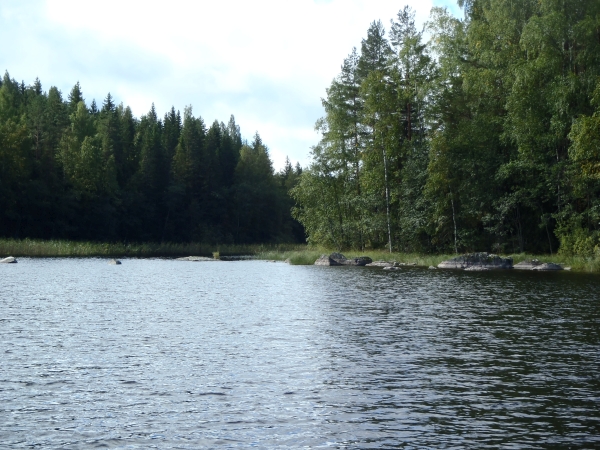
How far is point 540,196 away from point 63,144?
233 ft

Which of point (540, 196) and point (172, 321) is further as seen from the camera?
point (540, 196)

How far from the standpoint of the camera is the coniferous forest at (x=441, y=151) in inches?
1864

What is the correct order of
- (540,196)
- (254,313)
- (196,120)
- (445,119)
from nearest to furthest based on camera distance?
(254,313)
(540,196)
(445,119)
(196,120)

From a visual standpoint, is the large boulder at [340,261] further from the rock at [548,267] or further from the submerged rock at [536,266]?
the rock at [548,267]

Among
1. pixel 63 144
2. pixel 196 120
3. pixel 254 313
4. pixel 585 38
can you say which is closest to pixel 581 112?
pixel 585 38

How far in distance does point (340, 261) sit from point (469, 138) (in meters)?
15.3

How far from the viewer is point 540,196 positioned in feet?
172

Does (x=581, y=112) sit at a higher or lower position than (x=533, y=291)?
higher

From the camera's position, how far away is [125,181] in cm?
11162

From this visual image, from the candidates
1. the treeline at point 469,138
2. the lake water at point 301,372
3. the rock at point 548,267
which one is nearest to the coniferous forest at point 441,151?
the treeline at point 469,138

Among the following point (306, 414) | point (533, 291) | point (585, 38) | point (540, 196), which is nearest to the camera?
point (306, 414)

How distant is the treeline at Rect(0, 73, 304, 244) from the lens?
91000mm

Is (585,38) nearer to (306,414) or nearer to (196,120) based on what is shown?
(306,414)

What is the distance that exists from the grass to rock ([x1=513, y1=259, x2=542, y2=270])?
1344mm
